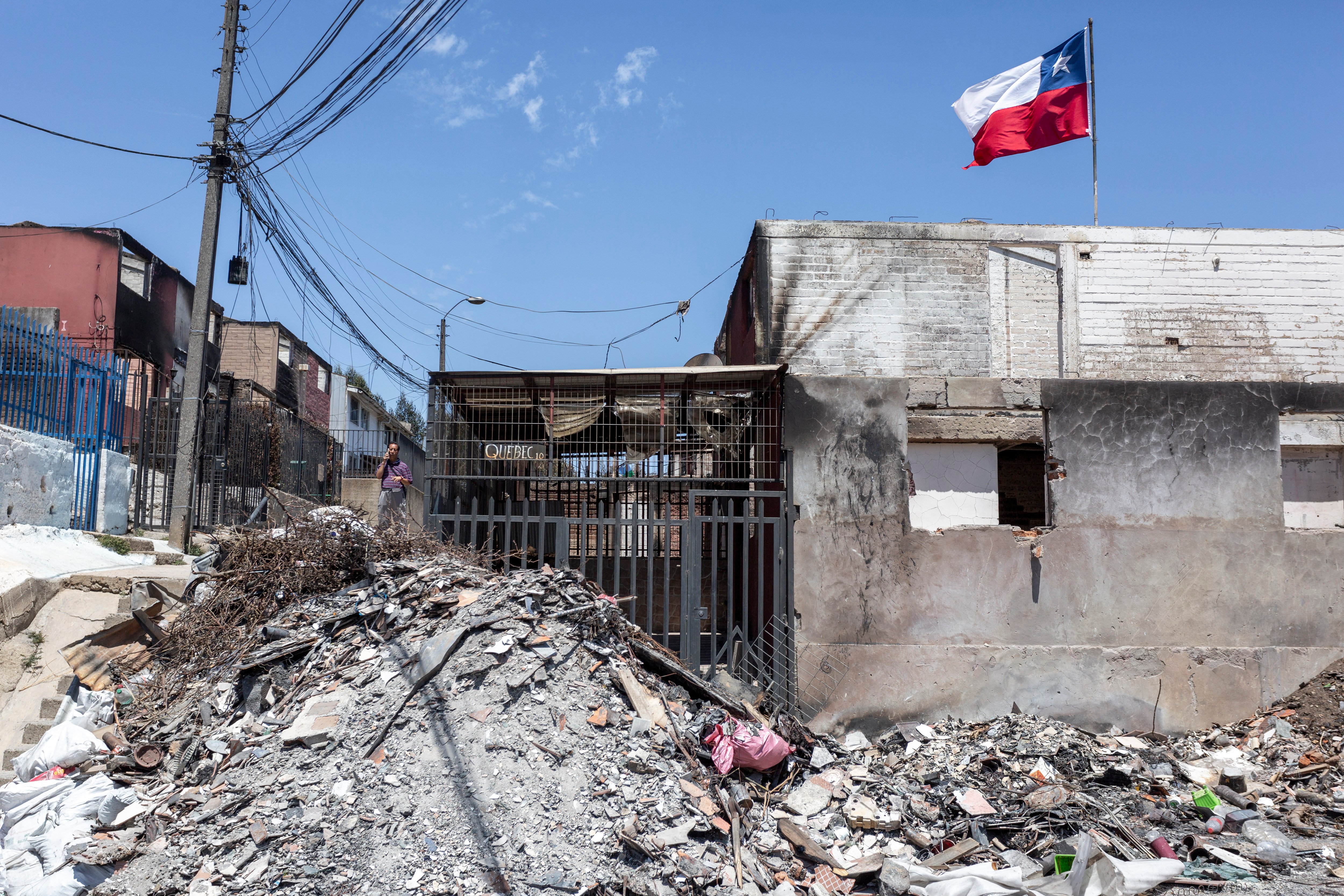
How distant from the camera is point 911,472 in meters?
9.02

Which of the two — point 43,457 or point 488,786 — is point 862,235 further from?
point 43,457

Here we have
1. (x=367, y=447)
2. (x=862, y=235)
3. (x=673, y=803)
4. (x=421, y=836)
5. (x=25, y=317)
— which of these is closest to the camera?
(x=421, y=836)

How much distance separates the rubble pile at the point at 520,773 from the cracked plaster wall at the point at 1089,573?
0.42m

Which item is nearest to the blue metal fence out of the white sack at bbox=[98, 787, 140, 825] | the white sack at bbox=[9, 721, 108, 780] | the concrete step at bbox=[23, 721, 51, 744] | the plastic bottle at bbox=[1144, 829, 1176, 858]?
the concrete step at bbox=[23, 721, 51, 744]

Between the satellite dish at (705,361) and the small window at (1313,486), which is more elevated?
the satellite dish at (705,361)

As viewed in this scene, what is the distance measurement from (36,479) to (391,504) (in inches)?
137

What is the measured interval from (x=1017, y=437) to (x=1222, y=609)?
2773 mm

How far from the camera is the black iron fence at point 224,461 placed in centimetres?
1130

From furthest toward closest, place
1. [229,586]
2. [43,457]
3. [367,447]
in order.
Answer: [367,447], [43,457], [229,586]

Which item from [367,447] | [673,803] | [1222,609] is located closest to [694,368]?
[673,803]

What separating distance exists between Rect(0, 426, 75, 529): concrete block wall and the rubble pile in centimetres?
Answer: 180

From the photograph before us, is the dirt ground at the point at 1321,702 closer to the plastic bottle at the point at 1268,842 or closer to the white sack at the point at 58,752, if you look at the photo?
the plastic bottle at the point at 1268,842

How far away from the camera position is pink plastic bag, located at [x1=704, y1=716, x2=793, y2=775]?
6664mm

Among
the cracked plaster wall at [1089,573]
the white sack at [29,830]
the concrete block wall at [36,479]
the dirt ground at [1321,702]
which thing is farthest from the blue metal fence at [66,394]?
the dirt ground at [1321,702]
